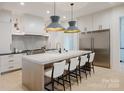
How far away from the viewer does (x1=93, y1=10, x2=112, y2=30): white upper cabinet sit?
488cm

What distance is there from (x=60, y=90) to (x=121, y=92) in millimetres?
1564

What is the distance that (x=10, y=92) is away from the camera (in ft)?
9.12

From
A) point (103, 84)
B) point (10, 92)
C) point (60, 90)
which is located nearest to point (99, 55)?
point (103, 84)

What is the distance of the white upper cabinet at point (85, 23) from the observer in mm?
5664

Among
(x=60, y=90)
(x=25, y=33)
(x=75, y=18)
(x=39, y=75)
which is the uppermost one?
(x=75, y=18)

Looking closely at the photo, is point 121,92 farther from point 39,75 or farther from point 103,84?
point 39,75

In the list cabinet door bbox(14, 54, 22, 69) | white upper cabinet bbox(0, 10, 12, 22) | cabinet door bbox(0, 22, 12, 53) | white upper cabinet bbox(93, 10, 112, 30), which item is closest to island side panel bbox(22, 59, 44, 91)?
cabinet door bbox(14, 54, 22, 69)

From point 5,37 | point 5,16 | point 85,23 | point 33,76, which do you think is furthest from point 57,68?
point 85,23

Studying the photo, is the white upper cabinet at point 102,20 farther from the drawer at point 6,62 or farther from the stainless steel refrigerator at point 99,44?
the drawer at point 6,62

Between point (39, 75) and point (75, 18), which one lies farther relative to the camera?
point (75, 18)

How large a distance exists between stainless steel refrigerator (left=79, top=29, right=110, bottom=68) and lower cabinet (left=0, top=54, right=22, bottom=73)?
3485mm

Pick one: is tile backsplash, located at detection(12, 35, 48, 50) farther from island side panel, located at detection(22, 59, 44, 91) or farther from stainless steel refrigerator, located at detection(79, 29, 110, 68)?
island side panel, located at detection(22, 59, 44, 91)

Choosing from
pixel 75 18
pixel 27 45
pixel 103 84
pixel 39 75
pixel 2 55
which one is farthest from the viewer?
pixel 75 18

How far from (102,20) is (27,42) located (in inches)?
160
